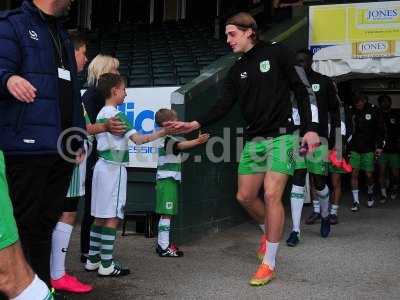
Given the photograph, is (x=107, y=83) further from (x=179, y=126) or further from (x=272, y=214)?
(x=272, y=214)

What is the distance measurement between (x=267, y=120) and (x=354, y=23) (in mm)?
4823

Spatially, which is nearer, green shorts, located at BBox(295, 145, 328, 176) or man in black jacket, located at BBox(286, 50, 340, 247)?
man in black jacket, located at BBox(286, 50, 340, 247)

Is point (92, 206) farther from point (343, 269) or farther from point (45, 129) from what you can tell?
point (343, 269)

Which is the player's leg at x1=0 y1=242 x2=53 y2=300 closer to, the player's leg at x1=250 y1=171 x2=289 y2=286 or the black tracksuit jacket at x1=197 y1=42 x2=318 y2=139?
the player's leg at x1=250 y1=171 x2=289 y2=286

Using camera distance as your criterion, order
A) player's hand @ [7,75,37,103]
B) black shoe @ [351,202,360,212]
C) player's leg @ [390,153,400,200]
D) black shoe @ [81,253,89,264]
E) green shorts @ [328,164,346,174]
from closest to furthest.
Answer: player's hand @ [7,75,37,103]
black shoe @ [81,253,89,264]
green shorts @ [328,164,346,174]
black shoe @ [351,202,360,212]
player's leg @ [390,153,400,200]

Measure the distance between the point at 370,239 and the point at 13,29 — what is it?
4.64 m

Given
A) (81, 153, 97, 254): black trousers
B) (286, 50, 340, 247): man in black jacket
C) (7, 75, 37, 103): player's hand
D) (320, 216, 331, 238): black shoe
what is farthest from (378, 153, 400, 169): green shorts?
(7, 75, 37, 103): player's hand

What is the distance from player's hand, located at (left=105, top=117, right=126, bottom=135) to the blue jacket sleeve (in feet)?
4.01

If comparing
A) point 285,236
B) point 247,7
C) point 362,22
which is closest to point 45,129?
point 285,236

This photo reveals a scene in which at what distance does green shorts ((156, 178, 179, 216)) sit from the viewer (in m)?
5.38

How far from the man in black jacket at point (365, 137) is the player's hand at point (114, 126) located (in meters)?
6.22

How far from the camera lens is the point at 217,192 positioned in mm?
6730

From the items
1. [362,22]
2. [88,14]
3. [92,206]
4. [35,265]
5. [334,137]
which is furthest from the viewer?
[88,14]

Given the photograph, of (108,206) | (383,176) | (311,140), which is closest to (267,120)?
(311,140)
